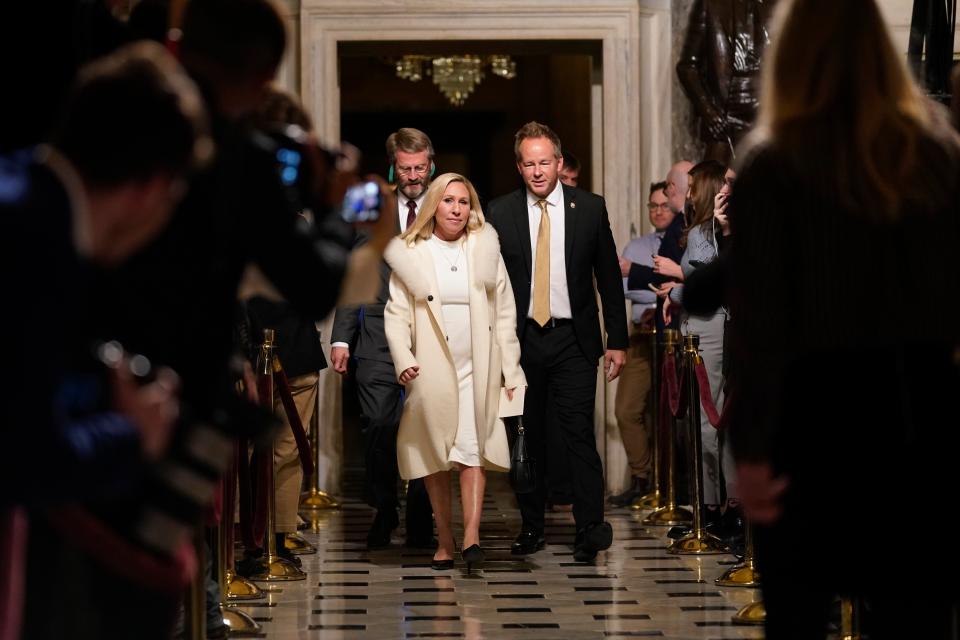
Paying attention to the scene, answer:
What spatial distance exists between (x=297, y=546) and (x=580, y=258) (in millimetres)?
2198

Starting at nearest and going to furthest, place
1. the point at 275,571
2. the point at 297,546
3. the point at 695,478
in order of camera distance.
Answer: the point at 275,571 < the point at 695,478 < the point at 297,546

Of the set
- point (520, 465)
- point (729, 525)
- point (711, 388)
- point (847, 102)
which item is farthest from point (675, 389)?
point (847, 102)

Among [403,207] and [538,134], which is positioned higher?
[538,134]

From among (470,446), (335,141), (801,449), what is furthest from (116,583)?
(335,141)

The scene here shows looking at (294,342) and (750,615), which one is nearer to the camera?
(750,615)

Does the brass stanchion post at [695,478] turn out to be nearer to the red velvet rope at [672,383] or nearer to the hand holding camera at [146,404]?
the red velvet rope at [672,383]

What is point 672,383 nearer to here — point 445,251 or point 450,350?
point 450,350

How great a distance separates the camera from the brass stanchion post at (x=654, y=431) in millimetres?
9852

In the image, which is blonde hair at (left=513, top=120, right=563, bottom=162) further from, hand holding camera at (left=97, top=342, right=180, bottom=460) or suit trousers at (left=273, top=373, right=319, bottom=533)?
hand holding camera at (left=97, top=342, right=180, bottom=460)

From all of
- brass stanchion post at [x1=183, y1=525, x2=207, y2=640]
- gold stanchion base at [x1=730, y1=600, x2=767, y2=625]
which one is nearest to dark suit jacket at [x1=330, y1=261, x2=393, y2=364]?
gold stanchion base at [x1=730, y1=600, x2=767, y2=625]

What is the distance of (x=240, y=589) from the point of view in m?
6.78

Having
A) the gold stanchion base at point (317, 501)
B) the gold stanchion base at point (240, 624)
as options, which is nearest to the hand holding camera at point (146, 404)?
the gold stanchion base at point (240, 624)

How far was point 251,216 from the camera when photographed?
2.80m

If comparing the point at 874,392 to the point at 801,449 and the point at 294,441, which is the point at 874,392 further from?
the point at 294,441
